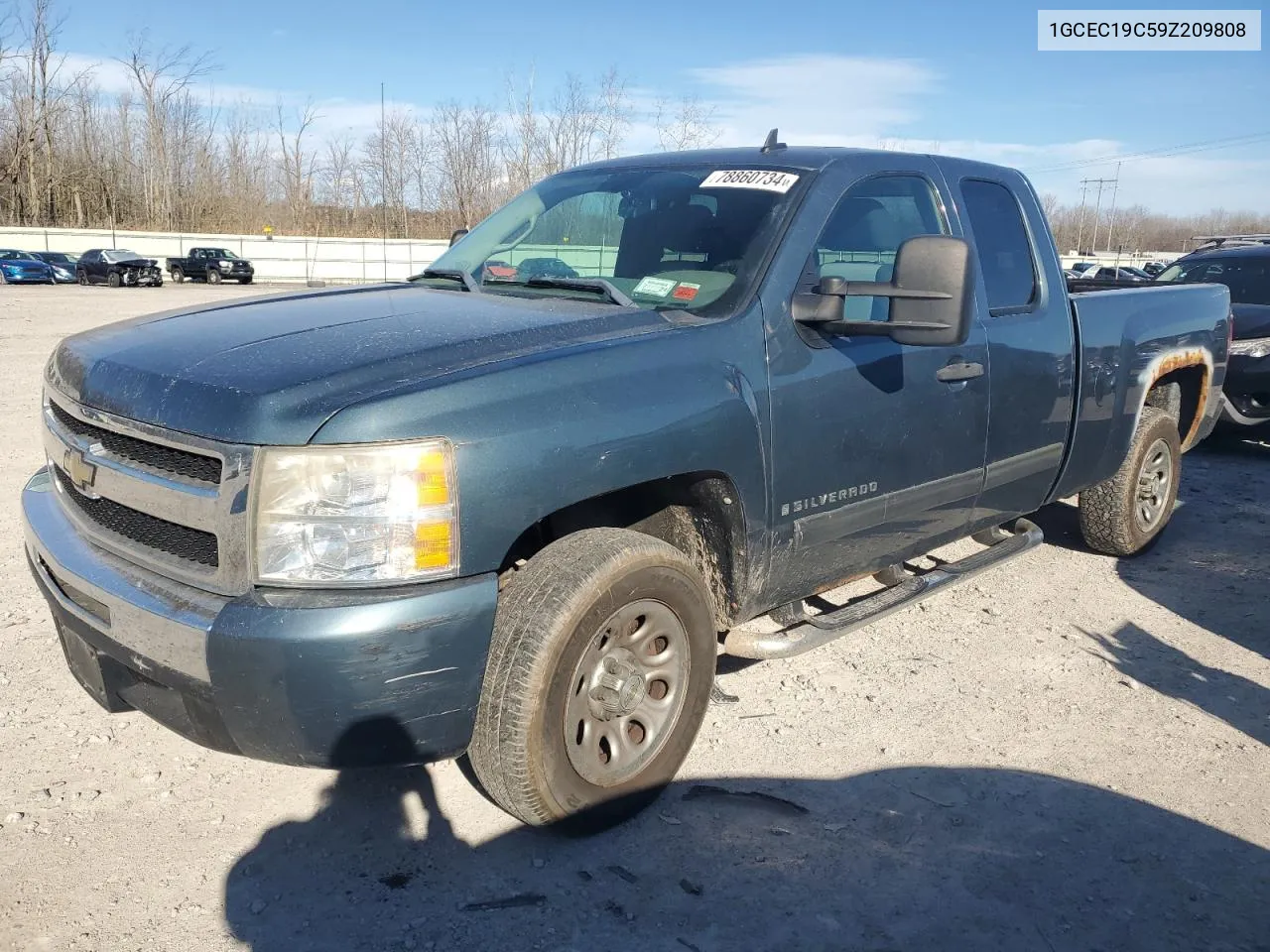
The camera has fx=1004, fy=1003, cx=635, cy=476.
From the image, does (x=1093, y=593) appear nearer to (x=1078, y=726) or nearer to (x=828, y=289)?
(x=1078, y=726)

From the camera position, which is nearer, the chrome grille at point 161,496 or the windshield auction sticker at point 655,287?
the chrome grille at point 161,496

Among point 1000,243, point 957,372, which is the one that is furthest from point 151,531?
point 1000,243

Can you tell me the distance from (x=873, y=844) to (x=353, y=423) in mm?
1891

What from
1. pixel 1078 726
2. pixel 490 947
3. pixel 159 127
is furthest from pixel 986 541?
pixel 159 127

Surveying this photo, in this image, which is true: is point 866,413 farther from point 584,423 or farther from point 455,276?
point 455,276

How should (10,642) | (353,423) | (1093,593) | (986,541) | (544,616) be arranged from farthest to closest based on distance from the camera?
(1093,593) → (986,541) → (10,642) → (544,616) → (353,423)

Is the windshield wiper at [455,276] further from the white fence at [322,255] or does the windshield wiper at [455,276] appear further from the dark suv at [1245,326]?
the white fence at [322,255]

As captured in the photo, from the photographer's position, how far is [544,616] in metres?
2.61

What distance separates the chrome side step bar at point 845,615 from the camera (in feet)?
11.0

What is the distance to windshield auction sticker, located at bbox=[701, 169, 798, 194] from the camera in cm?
348

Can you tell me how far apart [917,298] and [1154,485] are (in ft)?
11.4

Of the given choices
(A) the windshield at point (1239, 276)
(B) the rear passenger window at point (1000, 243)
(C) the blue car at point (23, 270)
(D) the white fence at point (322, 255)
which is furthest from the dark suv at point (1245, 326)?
(D) the white fence at point (322, 255)

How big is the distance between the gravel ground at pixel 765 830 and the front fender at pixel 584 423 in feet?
2.92

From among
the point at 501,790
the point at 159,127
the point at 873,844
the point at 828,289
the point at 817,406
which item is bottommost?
the point at 873,844
